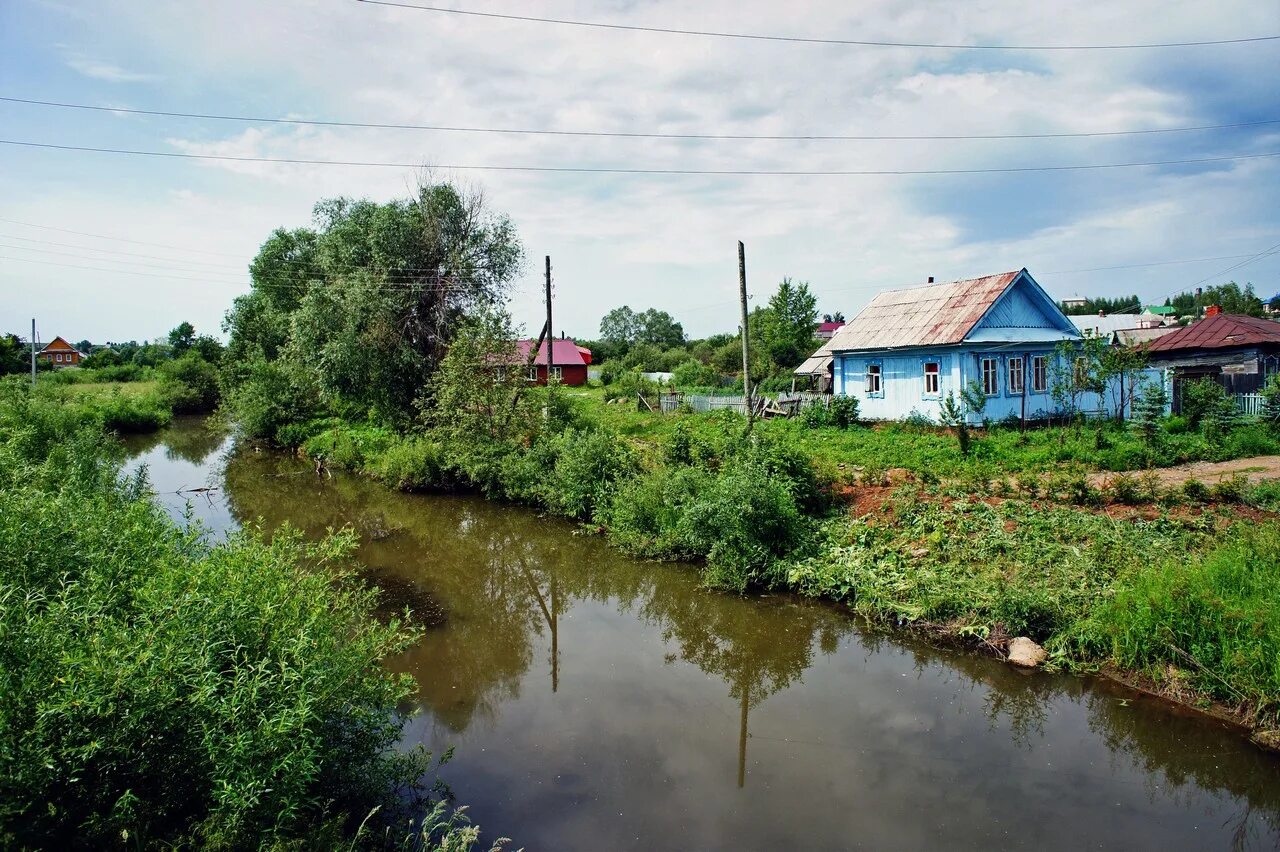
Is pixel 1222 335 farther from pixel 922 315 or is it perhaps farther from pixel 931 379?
pixel 931 379

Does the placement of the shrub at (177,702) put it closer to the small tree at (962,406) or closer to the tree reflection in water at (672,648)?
the tree reflection in water at (672,648)

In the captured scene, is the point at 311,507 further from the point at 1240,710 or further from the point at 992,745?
the point at 1240,710

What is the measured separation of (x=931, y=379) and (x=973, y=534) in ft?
34.6

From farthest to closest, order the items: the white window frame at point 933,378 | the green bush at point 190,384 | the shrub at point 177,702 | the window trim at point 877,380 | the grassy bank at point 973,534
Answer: the green bush at point 190,384
the window trim at point 877,380
the white window frame at point 933,378
the grassy bank at point 973,534
the shrub at point 177,702

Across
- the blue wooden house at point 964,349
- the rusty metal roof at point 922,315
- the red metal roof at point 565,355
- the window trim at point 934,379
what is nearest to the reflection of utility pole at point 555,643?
the blue wooden house at point 964,349

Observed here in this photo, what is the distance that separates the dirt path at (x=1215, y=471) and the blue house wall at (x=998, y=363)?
4824mm

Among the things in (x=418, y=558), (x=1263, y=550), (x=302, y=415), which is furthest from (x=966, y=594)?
(x=302, y=415)

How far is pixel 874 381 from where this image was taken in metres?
22.4

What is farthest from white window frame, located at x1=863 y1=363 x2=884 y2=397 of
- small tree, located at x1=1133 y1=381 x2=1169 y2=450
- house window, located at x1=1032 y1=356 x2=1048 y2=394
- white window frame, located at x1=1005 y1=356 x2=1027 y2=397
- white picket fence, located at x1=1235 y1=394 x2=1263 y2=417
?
white picket fence, located at x1=1235 y1=394 x2=1263 y2=417

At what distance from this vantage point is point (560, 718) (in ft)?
26.8

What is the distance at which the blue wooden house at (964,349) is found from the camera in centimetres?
1978

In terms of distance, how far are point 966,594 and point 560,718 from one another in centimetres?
565

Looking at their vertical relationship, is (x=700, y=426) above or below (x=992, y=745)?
above

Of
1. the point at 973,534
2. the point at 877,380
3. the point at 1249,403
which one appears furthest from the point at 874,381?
the point at 973,534
